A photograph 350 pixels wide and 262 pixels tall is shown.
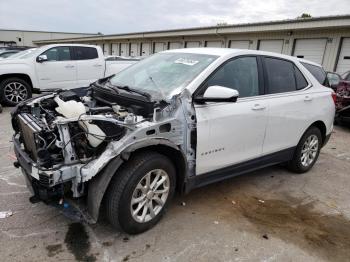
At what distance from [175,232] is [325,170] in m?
3.29

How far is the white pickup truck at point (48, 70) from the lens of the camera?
8.71m

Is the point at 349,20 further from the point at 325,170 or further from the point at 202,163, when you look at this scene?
the point at 202,163

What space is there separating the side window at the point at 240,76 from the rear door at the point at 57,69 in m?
6.57

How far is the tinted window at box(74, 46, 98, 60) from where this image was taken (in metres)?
9.87

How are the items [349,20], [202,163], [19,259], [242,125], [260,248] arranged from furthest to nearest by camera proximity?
[349,20] → [242,125] → [202,163] → [260,248] → [19,259]

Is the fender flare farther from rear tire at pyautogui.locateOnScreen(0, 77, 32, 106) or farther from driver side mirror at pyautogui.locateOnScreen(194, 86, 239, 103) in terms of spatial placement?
rear tire at pyautogui.locateOnScreen(0, 77, 32, 106)

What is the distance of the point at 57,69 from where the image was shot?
9.33 m

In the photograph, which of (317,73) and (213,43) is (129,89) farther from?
(213,43)

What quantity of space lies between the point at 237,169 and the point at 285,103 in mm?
1140

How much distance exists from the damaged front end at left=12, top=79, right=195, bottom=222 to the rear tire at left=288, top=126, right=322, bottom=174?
2260mm

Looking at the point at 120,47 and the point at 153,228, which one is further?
the point at 120,47

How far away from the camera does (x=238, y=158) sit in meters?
3.71

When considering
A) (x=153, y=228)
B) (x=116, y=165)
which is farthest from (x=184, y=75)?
(x=153, y=228)

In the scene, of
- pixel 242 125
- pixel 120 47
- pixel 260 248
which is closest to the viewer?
pixel 260 248
